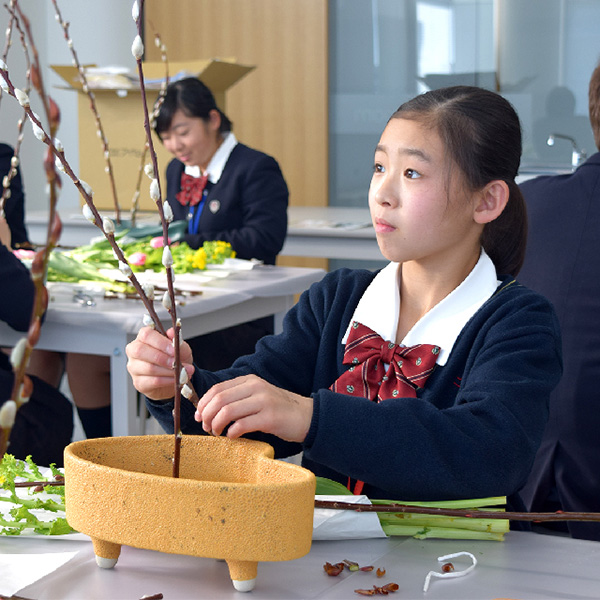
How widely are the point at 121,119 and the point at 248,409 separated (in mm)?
3527

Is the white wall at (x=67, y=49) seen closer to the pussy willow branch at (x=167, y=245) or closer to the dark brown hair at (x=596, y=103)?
the dark brown hair at (x=596, y=103)

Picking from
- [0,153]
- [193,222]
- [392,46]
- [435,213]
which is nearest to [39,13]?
[392,46]

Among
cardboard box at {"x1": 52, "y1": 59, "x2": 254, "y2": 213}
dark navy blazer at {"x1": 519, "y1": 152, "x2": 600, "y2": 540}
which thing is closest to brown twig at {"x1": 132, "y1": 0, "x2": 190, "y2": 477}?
dark navy blazer at {"x1": 519, "y1": 152, "x2": 600, "y2": 540}

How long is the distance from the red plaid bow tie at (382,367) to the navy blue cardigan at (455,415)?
0.03 meters

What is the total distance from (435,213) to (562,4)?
4.08 m

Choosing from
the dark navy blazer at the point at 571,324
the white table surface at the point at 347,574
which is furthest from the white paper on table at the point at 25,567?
the dark navy blazer at the point at 571,324

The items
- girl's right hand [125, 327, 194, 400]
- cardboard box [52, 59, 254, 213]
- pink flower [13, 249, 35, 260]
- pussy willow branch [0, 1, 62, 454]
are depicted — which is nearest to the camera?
pussy willow branch [0, 1, 62, 454]

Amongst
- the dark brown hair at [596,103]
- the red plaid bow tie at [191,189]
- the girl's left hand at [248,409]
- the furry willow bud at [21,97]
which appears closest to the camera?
the furry willow bud at [21,97]

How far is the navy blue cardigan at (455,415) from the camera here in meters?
0.93

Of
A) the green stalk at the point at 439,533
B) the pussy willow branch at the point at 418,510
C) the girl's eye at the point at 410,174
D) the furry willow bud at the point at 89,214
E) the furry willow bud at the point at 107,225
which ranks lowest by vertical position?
the green stalk at the point at 439,533

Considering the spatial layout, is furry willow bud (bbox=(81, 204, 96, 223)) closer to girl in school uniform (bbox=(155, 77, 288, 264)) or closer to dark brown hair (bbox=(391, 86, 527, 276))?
dark brown hair (bbox=(391, 86, 527, 276))

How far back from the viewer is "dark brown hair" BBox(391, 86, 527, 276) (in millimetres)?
1167

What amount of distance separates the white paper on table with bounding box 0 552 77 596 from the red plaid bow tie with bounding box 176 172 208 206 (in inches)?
104

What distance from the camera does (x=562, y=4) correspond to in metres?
4.75
